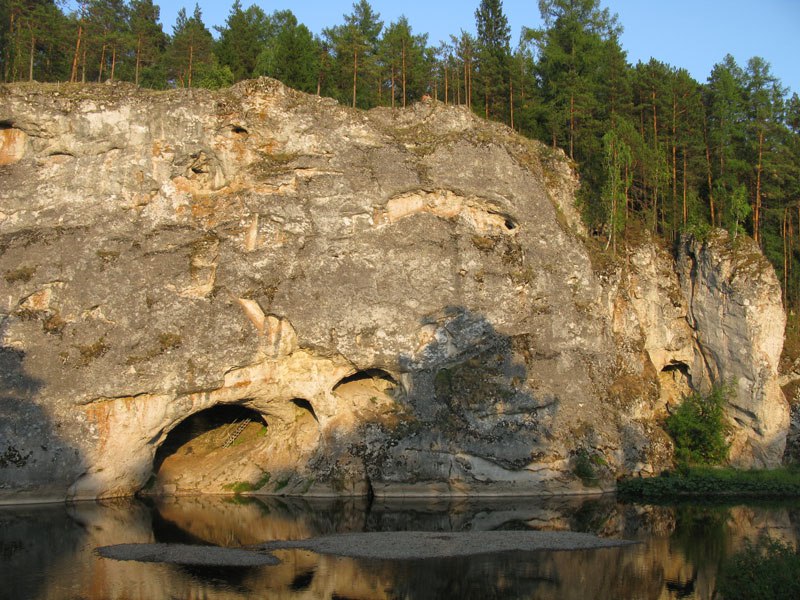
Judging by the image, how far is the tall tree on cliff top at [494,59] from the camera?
42969 millimetres

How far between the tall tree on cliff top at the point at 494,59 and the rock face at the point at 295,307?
11176mm

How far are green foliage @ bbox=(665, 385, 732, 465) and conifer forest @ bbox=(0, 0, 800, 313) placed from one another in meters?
8.15

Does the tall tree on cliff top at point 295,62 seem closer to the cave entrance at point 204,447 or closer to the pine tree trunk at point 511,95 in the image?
the pine tree trunk at point 511,95

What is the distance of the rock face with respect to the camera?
2748 centimetres

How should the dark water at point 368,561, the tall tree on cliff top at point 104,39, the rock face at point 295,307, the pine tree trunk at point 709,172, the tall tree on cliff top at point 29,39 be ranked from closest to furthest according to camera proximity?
1. the dark water at point 368,561
2. the rock face at point 295,307
3. the tall tree on cliff top at point 29,39
4. the pine tree trunk at point 709,172
5. the tall tree on cliff top at point 104,39

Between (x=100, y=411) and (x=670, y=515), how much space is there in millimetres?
18582

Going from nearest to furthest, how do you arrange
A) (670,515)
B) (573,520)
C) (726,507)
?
(573,520) < (670,515) < (726,507)

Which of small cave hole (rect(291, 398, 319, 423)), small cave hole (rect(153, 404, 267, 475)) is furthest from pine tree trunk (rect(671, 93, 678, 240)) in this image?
small cave hole (rect(153, 404, 267, 475))

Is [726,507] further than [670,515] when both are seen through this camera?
Yes

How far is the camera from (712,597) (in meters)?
15.1

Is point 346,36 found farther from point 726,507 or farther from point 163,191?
point 726,507

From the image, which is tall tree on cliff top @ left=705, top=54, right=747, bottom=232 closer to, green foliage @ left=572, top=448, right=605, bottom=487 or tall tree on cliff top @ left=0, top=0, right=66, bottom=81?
green foliage @ left=572, top=448, right=605, bottom=487

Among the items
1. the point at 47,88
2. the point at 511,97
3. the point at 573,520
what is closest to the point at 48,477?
the point at 47,88

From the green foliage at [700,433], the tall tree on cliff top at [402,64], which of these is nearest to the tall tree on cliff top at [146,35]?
the tall tree on cliff top at [402,64]
